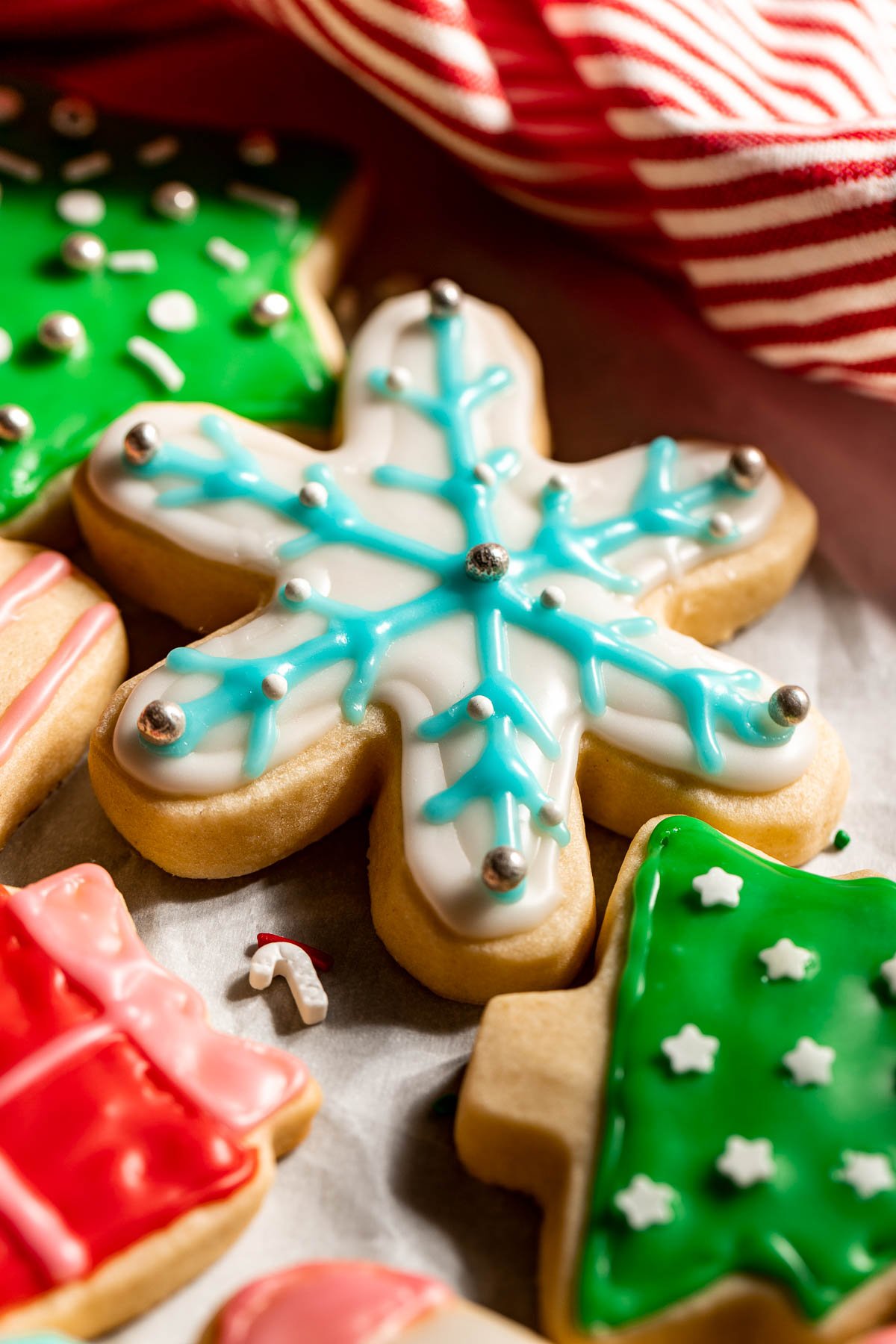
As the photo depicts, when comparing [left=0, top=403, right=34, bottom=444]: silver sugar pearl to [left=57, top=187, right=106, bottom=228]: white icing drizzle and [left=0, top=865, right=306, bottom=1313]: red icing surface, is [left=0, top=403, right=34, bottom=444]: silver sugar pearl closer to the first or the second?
[left=57, top=187, right=106, bottom=228]: white icing drizzle

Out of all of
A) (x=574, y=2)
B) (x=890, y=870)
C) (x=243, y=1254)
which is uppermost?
(x=574, y=2)

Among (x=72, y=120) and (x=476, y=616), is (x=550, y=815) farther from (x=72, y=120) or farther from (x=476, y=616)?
(x=72, y=120)

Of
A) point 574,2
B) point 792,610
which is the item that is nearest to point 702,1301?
point 792,610

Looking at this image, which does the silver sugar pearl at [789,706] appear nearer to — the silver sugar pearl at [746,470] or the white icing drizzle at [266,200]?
the silver sugar pearl at [746,470]

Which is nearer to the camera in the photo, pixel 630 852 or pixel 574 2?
pixel 630 852

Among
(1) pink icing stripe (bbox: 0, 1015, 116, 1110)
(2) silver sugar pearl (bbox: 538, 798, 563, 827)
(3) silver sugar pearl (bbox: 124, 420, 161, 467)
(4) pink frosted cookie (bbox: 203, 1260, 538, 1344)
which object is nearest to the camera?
(4) pink frosted cookie (bbox: 203, 1260, 538, 1344)

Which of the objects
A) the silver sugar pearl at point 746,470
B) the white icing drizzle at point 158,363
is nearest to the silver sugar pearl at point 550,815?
the silver sugar pearl at point 746,470

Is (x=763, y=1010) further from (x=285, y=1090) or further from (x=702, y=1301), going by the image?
(x=285, y=1090)

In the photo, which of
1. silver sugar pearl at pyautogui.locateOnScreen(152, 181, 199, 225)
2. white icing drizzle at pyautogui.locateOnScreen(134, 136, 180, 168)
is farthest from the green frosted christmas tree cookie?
white icing drizzle at pyautogui.locateOnScreen(134, 136, 180, 168)
